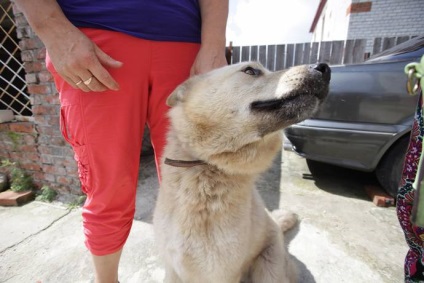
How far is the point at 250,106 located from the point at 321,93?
344mm

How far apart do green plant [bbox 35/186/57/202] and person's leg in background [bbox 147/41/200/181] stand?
211 centimetres

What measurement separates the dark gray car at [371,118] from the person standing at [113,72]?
5.83 feet

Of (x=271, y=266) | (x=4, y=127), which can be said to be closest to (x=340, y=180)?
(x=271, y=266)

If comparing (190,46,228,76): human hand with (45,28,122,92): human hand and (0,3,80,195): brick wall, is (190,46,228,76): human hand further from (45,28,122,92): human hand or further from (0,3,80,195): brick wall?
(0,3,80,195): brick wall

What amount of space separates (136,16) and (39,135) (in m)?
2.44

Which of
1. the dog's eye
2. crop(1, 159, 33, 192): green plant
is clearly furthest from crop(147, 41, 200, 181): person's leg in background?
crop(1, 159, 33, 192): green plant

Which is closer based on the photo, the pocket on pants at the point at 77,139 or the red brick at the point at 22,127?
the pocket on pants at the point at 77,139

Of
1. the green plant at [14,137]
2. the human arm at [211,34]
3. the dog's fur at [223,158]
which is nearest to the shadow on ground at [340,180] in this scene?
the dog's fur at [223,158]

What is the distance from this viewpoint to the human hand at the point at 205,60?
5.01 feet

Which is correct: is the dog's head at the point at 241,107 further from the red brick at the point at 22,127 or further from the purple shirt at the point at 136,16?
the red brick at the point at 22,127

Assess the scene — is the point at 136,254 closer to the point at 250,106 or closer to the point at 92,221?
the point at 92,221

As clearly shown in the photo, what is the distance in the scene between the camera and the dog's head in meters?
1.20

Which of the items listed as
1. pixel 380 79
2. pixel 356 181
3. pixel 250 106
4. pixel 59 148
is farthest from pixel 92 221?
pixel 356 181

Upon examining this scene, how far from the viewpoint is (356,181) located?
350cm
